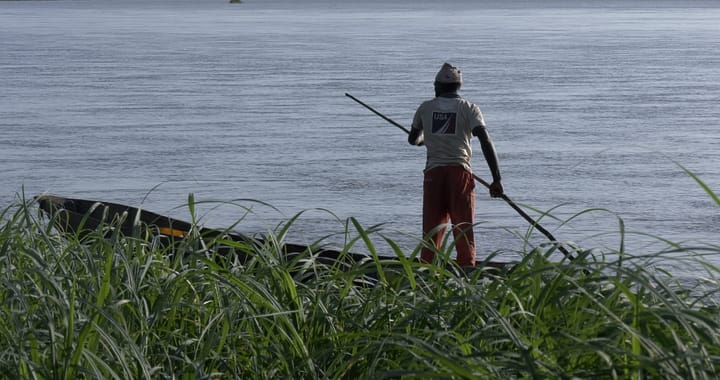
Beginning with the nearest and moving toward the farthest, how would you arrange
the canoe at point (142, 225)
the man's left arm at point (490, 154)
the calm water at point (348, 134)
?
the canoe at point (142, 225) → the man's left arm at point (490, 154) → the calm water at point (348, 134)

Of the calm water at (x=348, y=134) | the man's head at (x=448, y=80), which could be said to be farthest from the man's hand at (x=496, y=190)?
the man's head at (x=448, y=80)

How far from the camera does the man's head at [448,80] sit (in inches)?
347

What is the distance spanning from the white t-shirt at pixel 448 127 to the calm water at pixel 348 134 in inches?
31.3

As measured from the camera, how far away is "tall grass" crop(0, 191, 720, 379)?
3.63 metres

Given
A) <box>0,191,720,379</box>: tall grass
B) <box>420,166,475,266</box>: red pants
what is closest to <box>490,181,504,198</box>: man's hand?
<box>420,166,475,266</box>: red pants

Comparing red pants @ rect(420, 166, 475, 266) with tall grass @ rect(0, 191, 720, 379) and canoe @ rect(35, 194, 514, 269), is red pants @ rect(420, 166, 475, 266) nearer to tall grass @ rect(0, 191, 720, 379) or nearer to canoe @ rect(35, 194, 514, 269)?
canoe @ rect(35, 194, 514, 269)

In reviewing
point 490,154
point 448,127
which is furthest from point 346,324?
point 490,154

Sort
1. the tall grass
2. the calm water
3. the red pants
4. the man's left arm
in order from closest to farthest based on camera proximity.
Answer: the tall grass
the man's left arm
the red pants
the calm water

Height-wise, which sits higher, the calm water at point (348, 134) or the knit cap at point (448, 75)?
the knit cap at point (448, 75)

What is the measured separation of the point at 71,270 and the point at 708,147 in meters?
16.0

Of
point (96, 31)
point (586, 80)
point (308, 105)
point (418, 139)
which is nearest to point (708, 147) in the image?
point (308, 105)

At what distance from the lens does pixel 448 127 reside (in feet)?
29.0

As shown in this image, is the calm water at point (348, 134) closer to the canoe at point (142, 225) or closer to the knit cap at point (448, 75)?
the canoe at point (142, 225)

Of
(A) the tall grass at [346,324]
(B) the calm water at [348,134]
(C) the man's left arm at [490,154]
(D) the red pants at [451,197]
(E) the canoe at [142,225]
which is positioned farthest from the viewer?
(B) the calm water at [348,134]
